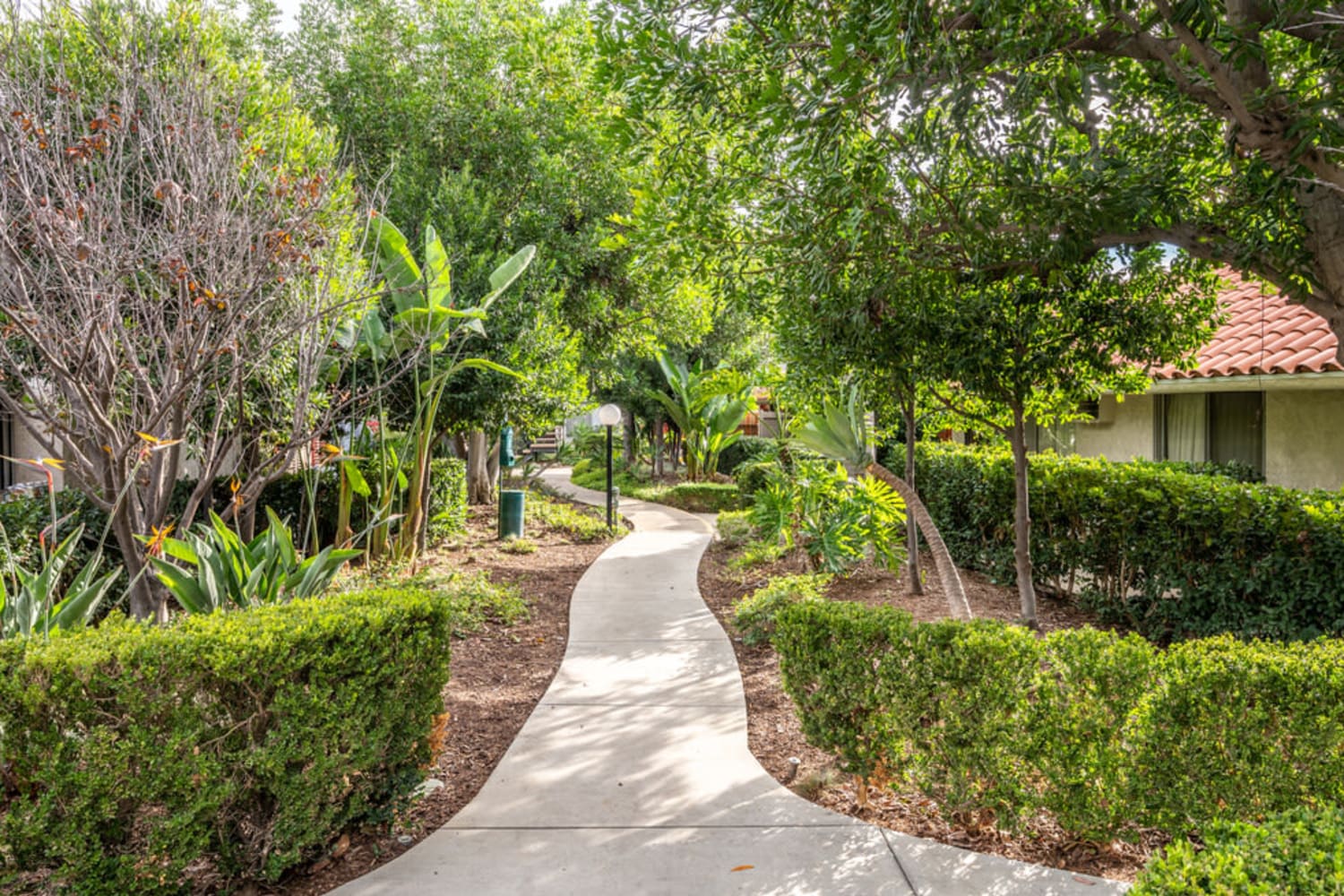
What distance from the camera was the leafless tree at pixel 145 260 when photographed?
4.62 meters

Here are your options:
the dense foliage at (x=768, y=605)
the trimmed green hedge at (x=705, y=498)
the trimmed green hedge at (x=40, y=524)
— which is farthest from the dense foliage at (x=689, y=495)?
the trimmed green hedge at (x=40, y=524)

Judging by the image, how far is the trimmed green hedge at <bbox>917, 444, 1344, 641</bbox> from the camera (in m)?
5.83

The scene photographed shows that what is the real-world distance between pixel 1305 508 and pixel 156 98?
8236 millimetres

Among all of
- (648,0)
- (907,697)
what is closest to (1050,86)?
(648,0)

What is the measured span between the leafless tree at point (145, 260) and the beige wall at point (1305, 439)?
1012 cm

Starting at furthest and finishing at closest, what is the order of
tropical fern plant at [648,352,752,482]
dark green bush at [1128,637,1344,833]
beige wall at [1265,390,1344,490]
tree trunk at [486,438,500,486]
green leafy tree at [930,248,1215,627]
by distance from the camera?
1. tropical fern plant at [648,352,752,482]
2. tree trunk at [486,438,500,486]
3. beige wall at [1265,390,1344,490]
4. green leafy tree at [930,248,1215,627]
5. dark green bush at [1128,637,1344,833]

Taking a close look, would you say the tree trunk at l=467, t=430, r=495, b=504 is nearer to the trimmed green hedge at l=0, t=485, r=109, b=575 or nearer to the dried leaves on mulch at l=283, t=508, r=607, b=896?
the dried leaves on mulch at l=283, t=508, r=607, b=896

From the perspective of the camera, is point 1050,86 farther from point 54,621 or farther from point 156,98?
point 54,621

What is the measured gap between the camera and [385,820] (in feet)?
12.6

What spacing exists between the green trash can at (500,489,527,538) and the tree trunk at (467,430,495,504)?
3645 mm

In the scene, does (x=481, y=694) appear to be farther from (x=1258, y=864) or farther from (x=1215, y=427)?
(x=1215, y=427)

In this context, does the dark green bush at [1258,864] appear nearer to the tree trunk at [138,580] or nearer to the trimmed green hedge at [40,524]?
the tree trunk at [138,580]

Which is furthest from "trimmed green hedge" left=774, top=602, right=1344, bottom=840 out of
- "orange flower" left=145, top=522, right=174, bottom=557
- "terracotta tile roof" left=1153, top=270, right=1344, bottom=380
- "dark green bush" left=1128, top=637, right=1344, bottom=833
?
"terracotta tile roof" left=1153, top=270, right=1344, bottom=380

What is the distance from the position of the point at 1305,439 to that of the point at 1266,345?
1.16 metres
